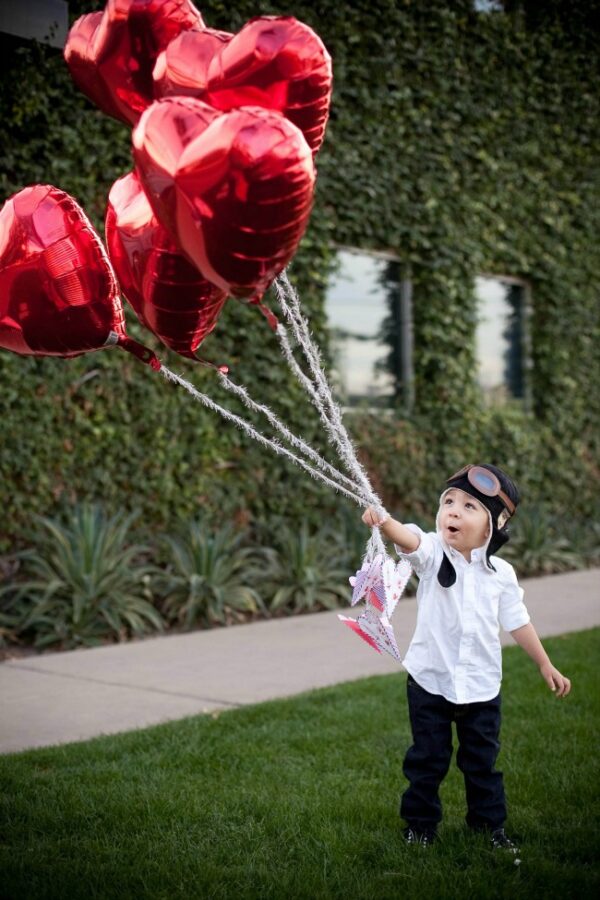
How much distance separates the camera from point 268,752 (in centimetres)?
398

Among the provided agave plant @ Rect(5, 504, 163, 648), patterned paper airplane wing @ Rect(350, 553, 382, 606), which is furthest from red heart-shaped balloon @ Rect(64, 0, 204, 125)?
Result: agave plant @ Rect(5, 504, 163, 648)

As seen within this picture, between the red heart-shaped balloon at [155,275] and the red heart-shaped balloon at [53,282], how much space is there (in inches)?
3.0

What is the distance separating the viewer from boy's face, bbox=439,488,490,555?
3141 millimetres

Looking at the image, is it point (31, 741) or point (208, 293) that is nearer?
point (208, 293)

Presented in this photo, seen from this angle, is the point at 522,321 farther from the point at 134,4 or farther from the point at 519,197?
the point at 134,4

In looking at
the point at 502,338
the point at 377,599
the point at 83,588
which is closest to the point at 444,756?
the point at 377,599

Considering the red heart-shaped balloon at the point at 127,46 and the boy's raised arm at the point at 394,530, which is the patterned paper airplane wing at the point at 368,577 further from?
the red heart-shaped balloon at the point at 127,46

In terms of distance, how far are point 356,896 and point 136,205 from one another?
1.84m

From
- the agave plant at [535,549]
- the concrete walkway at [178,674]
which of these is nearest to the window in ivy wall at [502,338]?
the agave plant at [535,549]

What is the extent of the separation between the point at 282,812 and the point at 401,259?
269 inches

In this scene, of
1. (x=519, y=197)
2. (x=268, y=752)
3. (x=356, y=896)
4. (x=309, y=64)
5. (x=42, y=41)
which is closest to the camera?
(x=309, y=64)

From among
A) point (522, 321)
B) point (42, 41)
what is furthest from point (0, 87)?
point (522, 321)

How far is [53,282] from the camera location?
2645mm

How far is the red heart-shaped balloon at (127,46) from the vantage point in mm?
2529
